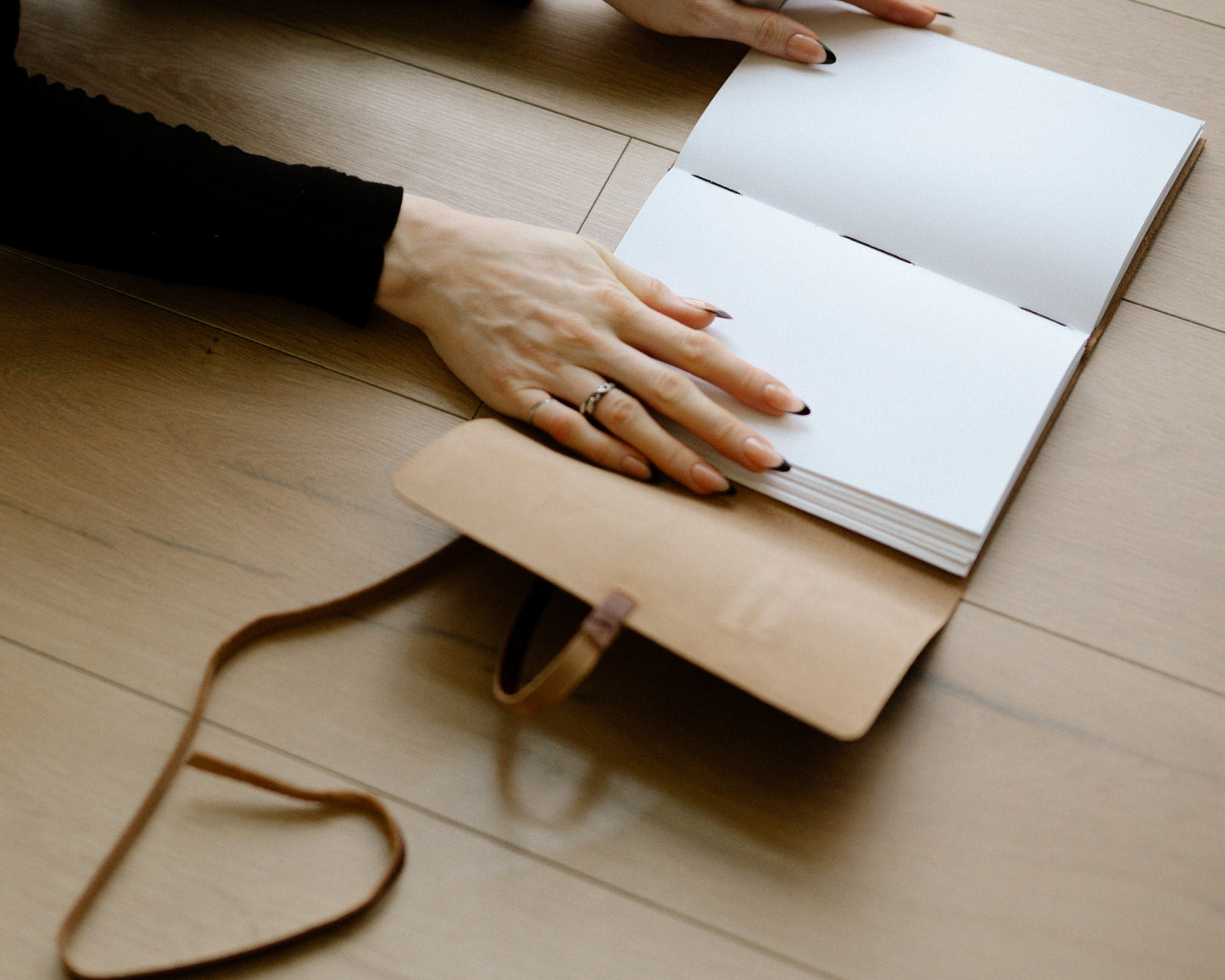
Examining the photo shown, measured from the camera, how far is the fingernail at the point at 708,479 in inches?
23.5

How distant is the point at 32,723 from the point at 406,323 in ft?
1.15

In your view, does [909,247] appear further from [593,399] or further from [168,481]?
[168,481]

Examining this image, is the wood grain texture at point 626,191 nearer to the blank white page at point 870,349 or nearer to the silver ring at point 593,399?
the blank white page at point 870,349

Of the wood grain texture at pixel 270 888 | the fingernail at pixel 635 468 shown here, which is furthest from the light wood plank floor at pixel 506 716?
the fingernail at pixel 635 468

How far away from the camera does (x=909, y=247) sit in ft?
2.19

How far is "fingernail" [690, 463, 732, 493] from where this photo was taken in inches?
23.5

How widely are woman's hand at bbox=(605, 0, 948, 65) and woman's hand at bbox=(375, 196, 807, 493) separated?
9.3 inches

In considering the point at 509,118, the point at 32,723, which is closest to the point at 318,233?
the point at 509,118

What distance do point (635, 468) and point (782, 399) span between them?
10 cm

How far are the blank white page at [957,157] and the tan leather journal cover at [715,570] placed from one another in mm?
229

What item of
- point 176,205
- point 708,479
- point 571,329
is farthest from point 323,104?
point 708,479

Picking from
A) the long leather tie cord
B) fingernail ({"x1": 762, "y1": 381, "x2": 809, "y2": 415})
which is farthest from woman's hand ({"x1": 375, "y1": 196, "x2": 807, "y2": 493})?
the long leather tie cord

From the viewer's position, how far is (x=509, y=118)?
75cm

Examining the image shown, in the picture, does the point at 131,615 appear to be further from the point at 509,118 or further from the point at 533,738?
the point at 509,118
